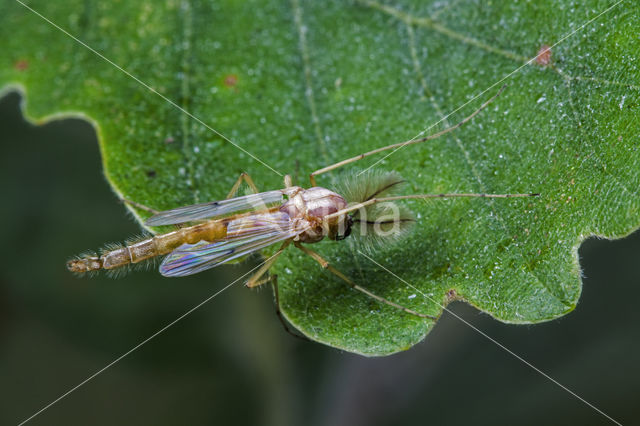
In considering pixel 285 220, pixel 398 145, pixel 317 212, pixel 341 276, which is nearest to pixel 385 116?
pixel 398 145

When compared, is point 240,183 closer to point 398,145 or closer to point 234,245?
point 234,245

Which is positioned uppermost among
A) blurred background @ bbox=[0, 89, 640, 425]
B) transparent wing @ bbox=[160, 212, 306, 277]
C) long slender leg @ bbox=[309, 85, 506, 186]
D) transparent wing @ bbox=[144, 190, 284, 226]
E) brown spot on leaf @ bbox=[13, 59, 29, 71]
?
brown spot on leaf @ bbox=[13, 59, 29, 71]

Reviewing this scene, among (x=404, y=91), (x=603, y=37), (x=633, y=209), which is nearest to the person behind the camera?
(x=633, y=209)

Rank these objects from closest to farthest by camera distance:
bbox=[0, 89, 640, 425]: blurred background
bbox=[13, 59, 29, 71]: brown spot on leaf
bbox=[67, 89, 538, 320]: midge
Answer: bbox=[67, 89, 538, 320]: midge < bbox=[0, 89, 640, 425]: blurred background < bbox=[13, 59, 29, 71]: brown spot on leaf

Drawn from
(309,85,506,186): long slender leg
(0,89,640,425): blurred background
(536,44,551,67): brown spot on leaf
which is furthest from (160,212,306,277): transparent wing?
(536,44,551,67): brown spot on leaf

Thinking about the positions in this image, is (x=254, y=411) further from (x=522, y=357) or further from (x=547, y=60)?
(x=547, y=60)

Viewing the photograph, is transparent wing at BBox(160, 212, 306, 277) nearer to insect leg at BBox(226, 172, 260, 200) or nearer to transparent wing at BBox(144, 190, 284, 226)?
transparent wing at BBox(144, 190, 284, 226)

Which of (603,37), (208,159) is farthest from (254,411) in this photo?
(603,37)

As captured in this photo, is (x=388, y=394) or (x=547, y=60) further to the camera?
(x=388, y=394)
